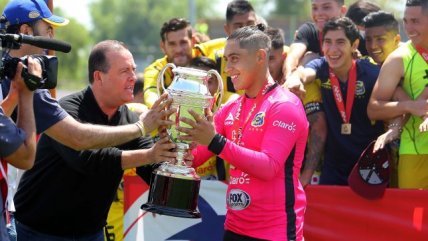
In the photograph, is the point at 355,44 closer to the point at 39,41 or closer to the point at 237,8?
the point at 237,8

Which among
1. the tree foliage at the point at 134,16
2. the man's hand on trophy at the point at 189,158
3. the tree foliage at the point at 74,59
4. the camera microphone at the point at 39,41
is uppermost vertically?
the camera microphone at the point at 39,41

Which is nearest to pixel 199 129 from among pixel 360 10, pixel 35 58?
pixel 35 58

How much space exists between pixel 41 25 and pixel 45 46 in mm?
1324

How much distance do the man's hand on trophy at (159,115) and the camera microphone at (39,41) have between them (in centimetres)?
103

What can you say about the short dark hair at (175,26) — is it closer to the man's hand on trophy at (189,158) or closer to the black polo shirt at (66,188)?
the black polo shirt at (66,188)

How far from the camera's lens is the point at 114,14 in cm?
13900

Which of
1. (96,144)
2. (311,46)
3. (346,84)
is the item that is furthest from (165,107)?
(311,46)

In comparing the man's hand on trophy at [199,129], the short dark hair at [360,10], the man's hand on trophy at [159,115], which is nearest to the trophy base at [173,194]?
the man's hand on trophy at [159,115]

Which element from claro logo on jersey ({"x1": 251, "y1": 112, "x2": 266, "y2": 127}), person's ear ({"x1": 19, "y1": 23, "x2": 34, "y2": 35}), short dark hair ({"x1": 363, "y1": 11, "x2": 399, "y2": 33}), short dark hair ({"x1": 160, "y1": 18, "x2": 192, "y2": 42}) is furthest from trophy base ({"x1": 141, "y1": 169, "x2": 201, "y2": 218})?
short dark hair ({"x1": 160, "y1": 18, "x2": 192, "y2": 42})

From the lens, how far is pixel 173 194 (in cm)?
620

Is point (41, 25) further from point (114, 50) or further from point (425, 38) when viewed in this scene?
point (425, 38)

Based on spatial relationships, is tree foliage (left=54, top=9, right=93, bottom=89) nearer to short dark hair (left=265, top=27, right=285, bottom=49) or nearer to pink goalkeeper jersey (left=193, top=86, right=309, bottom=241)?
short dark hair (left=265, top=27, right=285, bottom=49)

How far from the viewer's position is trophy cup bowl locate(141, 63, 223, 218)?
19.7 feet

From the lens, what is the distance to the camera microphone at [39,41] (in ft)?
16.2
